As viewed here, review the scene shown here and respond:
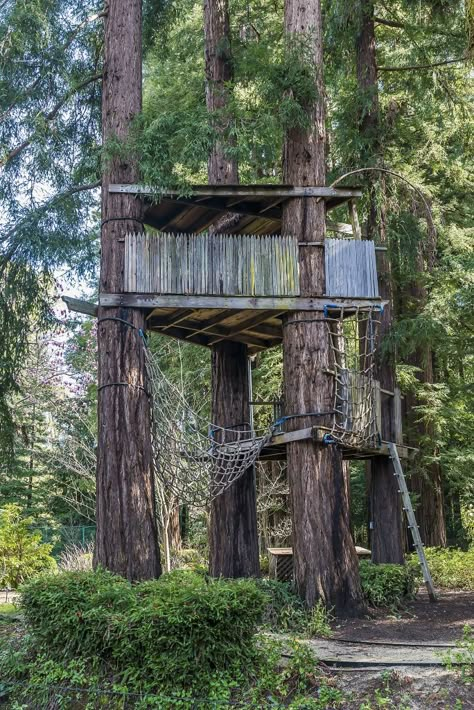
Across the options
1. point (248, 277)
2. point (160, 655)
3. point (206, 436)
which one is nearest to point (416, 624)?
point (206, 436)

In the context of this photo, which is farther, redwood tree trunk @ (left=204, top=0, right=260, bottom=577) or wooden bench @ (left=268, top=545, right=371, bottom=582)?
wooden bench @ (left=268, top=545, right=371, bottom=582)

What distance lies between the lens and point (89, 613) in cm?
646

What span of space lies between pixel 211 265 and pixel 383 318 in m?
5.59

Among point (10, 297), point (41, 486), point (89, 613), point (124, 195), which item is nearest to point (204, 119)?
point (124, 195)

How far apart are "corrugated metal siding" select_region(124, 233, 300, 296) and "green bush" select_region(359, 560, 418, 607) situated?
367 cm

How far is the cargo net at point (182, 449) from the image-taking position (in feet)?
30.4

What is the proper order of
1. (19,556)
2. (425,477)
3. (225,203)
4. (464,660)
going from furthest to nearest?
1. (425,477)
2. (19,556)
3. (225,203)
4. (464,660)

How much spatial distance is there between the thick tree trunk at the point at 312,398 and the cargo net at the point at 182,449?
26.9 inches

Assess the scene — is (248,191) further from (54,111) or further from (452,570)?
(452,570)

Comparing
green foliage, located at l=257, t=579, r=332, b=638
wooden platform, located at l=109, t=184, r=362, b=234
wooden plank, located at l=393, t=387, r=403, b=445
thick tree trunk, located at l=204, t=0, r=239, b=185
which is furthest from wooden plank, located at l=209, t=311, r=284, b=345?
green foliage, located at l=257, t=579, r=332, b=638

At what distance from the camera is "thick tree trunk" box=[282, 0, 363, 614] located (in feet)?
30.4

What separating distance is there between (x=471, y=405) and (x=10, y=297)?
10504 mm

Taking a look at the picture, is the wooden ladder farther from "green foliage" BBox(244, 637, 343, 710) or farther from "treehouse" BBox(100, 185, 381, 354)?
"green foliage" BBox(244, 637, 343, 710)

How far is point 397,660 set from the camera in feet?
22.3
